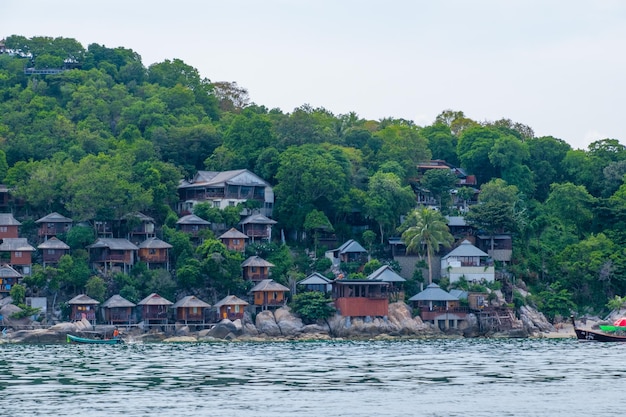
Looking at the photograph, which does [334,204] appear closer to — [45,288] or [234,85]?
[45,288]

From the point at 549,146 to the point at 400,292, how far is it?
30438 millimetres

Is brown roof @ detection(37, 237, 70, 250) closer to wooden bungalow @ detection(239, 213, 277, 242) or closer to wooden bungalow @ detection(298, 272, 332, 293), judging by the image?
wooden bungalow @ detection(239, 213, 277, 242)

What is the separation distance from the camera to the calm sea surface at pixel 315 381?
38.9 metres

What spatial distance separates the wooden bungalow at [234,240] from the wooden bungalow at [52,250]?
39.7 ft

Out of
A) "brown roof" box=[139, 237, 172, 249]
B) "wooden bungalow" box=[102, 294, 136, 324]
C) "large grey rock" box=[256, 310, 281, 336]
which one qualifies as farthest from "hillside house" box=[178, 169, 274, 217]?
"wooden bungalow" box=[102, 294, 136, 324]

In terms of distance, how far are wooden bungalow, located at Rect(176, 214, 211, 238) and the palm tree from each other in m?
16.2

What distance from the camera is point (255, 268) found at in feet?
289

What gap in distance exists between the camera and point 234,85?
132 meters

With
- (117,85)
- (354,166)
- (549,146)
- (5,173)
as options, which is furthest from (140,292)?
(549,146)

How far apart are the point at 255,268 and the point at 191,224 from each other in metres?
7.51

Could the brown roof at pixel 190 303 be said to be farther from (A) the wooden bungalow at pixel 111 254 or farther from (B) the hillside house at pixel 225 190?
(B) the hillside house at pixel 225 190

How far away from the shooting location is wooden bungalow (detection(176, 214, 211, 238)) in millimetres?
91688

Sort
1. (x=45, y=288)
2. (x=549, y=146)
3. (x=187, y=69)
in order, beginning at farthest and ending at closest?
(x=187, y=69) → (x=549, y=146) → (x=45, y=288)

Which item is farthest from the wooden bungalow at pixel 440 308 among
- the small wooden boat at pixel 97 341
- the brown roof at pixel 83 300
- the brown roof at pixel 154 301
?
the brown roof at pixel 83 300
